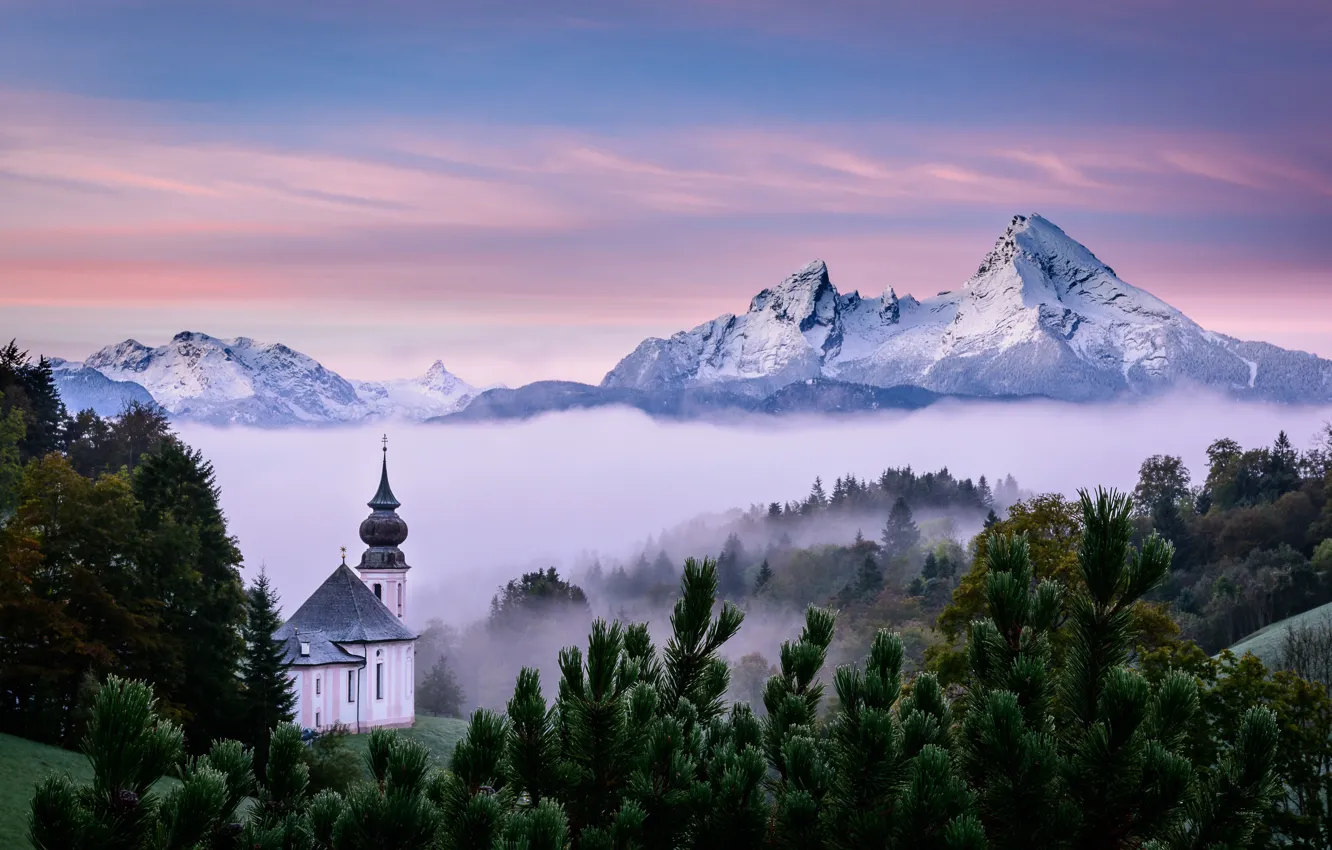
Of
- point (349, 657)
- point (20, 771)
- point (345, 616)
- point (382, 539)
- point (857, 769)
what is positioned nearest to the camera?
point (857, 769)

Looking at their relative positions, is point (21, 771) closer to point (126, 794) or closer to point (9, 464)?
point (9, 464)

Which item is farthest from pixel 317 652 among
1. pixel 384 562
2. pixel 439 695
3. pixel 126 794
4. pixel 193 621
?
pixel 126 794

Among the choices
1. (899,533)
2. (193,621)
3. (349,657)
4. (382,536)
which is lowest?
(899,533)

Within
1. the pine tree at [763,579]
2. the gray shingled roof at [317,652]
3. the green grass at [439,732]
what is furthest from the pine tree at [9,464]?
the pine tree at [763,579]

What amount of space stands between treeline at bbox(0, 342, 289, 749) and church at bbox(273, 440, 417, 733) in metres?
22.4

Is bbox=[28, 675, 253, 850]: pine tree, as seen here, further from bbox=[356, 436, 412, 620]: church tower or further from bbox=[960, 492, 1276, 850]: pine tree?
bbox=[356, 436, 412, 620]: church tower

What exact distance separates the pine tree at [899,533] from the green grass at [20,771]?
491 ft

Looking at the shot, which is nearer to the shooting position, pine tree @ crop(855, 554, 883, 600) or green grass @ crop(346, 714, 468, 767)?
green grass @ crop(346, 714, 468, 767)

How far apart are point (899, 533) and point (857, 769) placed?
7373 inches

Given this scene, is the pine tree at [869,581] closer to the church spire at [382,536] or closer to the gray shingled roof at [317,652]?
the church spire at [382,536]

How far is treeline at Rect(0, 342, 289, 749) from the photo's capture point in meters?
48.1

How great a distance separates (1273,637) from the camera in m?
78.0

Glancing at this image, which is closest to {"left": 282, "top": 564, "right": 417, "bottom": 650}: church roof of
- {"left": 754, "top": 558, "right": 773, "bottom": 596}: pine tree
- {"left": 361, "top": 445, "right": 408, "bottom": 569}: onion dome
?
{"left": 361, "top": 445, "right": 408, "bottom": 569}: onion dome

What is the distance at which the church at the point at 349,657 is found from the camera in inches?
3300
